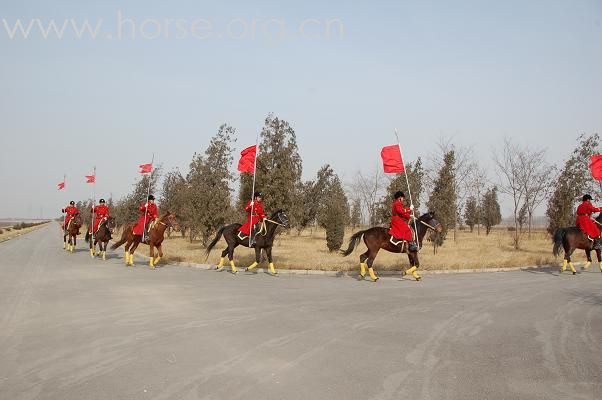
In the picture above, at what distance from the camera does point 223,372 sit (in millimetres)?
4801

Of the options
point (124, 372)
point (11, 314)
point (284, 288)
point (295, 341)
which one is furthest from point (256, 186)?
point (124, 372)

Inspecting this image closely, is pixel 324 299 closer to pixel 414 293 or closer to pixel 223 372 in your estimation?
pixel 414 293

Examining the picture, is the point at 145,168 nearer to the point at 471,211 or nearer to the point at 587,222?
the point at 587,222

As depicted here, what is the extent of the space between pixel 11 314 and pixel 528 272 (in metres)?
15.5

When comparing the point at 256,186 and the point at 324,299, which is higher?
the point at 256,186

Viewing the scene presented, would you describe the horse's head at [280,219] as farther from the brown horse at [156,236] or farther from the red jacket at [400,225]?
the brown horse at [156,236]

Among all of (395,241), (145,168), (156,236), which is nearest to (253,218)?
(156,236)

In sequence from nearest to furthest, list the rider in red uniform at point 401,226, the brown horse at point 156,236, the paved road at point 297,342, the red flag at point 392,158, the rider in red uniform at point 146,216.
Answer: the paved road at point 297,342
the rider in red uniform at point 401,226
the red flag at point 392,158
the brown horse at point 156,236
the rider in red uniform at point 146,216

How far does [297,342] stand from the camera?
609 cm

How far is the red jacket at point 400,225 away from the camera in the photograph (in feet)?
43.2

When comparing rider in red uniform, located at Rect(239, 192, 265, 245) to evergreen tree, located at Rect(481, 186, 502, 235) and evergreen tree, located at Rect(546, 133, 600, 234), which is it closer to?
evergreen tree, located at Rect(546, 133, 600, 234)

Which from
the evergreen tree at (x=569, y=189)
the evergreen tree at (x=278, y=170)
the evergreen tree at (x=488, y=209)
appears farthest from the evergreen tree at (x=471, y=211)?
the evergreen tree at (x=278, y=170)

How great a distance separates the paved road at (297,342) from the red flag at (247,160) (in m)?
6.17

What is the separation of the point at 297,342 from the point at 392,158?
31.8 ft
